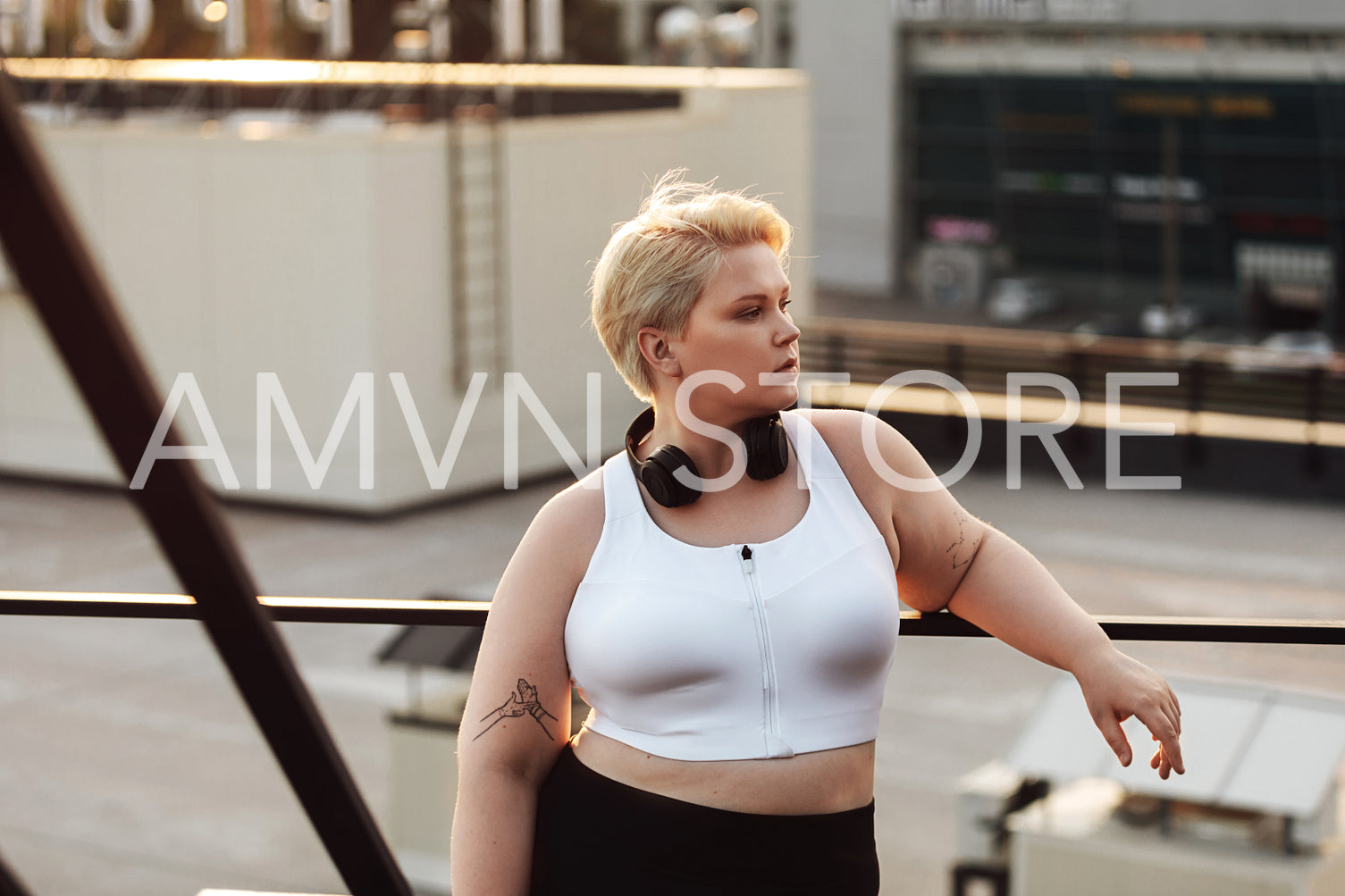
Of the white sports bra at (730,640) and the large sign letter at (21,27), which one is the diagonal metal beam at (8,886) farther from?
the large sign letter at (21,27)

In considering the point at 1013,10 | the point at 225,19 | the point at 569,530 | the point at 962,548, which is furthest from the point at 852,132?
the point at 569,530

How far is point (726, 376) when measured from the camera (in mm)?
2100

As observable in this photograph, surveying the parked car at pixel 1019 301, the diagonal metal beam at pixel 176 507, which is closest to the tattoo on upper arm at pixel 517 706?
the diagonal metal beam at pixel 176 507

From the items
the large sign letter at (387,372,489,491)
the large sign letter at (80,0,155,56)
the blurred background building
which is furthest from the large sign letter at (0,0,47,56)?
the blurred background building

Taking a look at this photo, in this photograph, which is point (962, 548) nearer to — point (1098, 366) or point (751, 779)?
point (751, 779)

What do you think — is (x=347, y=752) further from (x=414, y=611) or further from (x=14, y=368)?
(x=14, y=368)

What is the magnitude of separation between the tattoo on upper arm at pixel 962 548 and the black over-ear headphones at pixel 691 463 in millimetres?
273

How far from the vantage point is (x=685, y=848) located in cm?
199

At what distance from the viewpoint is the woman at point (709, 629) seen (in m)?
1.98

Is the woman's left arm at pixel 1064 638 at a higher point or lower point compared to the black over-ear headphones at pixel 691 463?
lower

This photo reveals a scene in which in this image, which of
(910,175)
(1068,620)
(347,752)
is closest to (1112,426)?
(347,752)

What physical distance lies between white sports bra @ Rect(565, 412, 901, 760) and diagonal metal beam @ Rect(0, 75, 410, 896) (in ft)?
1.19

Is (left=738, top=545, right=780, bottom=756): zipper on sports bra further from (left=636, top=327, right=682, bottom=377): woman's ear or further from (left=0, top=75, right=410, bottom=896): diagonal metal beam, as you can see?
(left=0, top=75, right=410, bottom=896): diagonal metal beam

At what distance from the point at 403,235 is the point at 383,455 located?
233 centimetres
